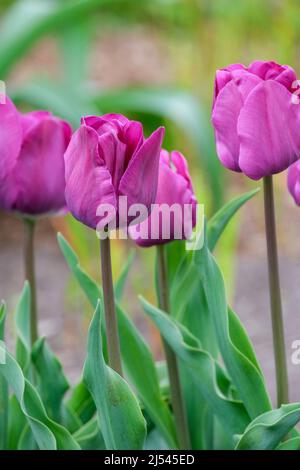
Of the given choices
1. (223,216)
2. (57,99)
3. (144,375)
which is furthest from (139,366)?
(57,99)

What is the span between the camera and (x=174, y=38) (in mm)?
3176

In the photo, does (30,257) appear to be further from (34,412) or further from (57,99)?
(57,99)

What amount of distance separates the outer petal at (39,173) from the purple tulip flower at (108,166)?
110 mm

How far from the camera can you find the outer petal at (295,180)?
0.60m

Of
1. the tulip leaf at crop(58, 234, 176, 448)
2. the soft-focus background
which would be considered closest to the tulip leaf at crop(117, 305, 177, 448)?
the tulip leaf at crop(58, 234, 176, 448)

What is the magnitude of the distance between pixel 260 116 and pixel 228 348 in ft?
0.48

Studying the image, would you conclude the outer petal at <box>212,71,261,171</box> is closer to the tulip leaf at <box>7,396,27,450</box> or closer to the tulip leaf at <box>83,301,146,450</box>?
the tulip leaf at <box>83,301,146,450</box>

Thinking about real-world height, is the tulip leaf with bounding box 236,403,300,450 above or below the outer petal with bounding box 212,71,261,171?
below

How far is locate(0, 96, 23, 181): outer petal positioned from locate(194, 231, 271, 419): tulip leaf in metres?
0.12

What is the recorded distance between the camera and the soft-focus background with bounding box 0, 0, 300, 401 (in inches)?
77.0

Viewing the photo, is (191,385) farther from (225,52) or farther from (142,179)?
(225,52)

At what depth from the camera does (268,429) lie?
55 cm

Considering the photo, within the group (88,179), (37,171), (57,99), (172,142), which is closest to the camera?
(88,179)
